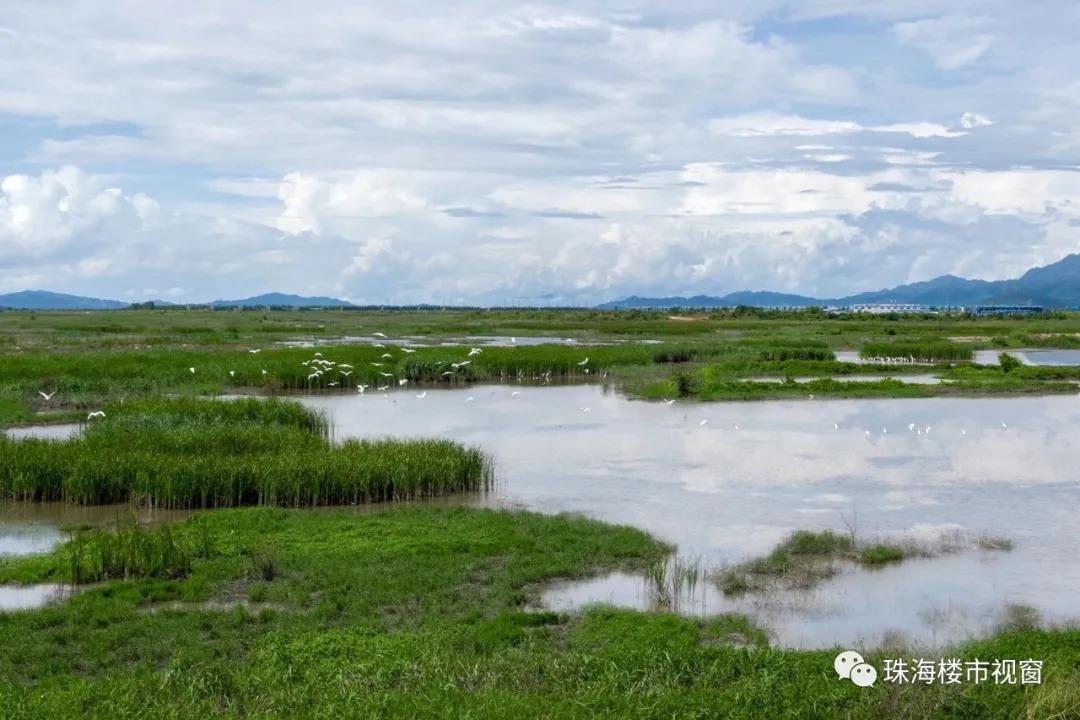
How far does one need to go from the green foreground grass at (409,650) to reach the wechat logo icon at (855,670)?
0.11m

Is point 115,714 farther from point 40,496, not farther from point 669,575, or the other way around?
point 40,496

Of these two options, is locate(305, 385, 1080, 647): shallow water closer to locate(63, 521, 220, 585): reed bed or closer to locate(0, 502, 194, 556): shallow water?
locate(63, 521, 220, 585): reed bed

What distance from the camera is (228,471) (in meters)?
17.9

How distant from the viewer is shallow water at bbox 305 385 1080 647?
13094 mm

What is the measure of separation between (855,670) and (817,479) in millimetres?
12661

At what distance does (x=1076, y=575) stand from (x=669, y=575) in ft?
18.7

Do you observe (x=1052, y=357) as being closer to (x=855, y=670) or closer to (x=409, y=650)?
(x=855, y=670)

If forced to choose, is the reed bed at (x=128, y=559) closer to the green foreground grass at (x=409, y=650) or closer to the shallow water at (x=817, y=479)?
the green foreground grass at (x=409, y=650)

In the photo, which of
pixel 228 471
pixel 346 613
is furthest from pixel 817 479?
pixel 346 613

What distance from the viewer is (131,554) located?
13.4 meters

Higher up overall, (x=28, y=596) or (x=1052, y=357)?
(x=1052, y=357)

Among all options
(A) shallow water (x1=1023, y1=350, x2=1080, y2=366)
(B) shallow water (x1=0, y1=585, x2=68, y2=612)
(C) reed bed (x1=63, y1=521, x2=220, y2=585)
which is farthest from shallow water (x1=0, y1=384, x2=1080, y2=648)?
(A) shallow water (x1=1023, y1=350, x2=1080, y2=366)

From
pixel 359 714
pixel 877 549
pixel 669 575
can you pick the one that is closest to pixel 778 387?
pixel 877 549

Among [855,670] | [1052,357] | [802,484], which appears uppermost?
[1052,357]
